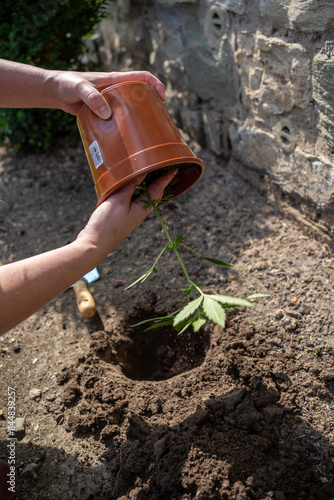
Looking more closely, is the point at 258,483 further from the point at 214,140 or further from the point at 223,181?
the point at 214,140

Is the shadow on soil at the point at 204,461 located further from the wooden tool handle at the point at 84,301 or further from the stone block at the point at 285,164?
the stone block at the point at 285,164

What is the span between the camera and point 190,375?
183 centimetres

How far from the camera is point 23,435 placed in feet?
5.98

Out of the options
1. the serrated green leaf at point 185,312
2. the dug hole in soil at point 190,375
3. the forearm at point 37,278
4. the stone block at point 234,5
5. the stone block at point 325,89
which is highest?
the stone block at point 234,5

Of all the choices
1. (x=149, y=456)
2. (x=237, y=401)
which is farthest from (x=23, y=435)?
(x=237, y=401)

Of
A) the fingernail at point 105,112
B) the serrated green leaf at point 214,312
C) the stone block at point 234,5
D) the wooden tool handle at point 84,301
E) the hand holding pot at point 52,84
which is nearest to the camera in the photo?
the serrated green leaf at point 214,312

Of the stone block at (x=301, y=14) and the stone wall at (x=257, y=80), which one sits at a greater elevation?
the stone block at (x=301, y=14)

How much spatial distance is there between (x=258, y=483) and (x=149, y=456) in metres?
0.38

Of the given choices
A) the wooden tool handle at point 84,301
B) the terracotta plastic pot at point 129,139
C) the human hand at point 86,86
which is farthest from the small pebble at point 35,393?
the human hand at point 86,86

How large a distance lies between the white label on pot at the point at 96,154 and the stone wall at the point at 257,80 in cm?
103

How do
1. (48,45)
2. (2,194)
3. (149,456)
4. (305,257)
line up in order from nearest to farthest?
(149,456), (305,257), (48,45), (2,194)

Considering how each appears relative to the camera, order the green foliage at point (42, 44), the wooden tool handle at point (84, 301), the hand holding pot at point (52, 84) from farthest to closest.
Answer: the green foliage at point (42, 44), the wooden tool handle at point (84, 301), the hand holding pot at point (52, 84)

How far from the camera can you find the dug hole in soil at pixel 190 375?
4.98ft

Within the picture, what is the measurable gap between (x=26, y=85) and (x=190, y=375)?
1392mm
